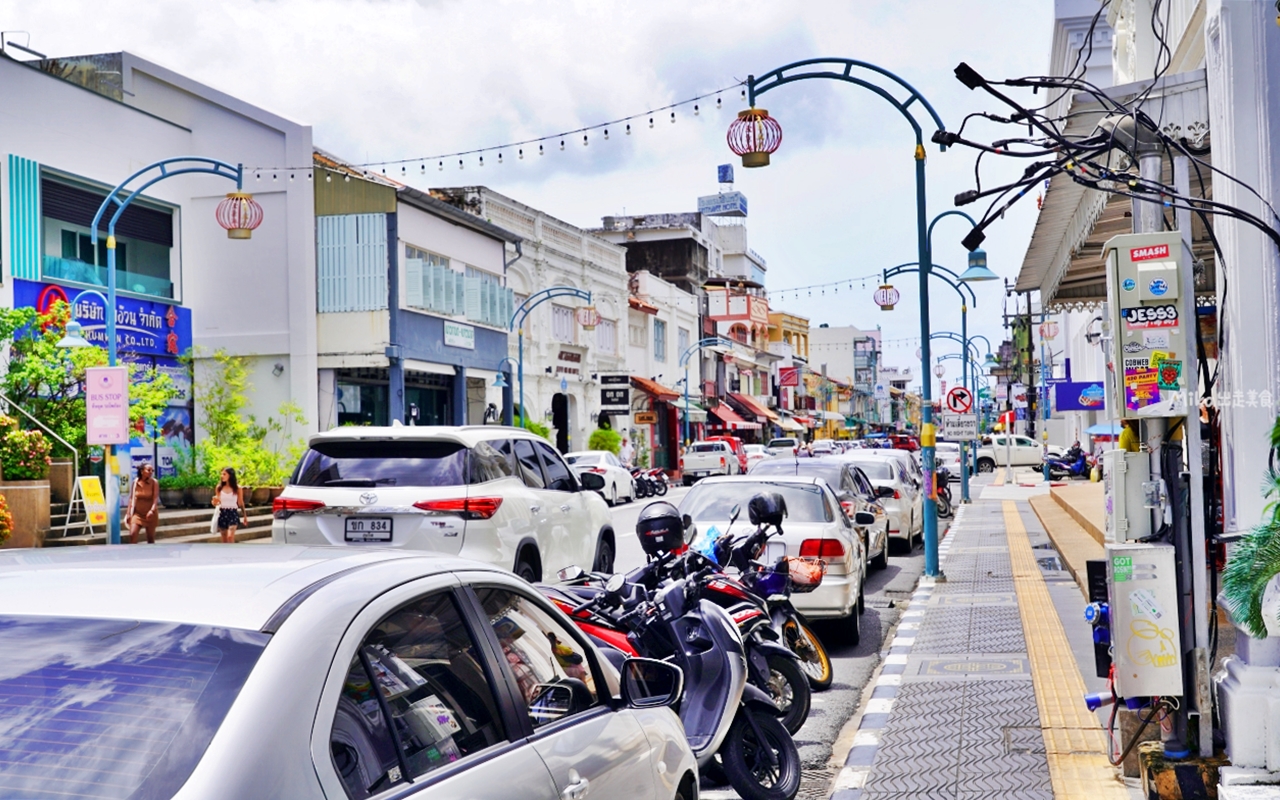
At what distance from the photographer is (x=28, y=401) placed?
21938 mm

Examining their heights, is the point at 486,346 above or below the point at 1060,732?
above

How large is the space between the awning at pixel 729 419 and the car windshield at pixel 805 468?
5575 cm

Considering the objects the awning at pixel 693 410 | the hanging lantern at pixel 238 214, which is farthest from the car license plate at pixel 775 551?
the awning at pixel 693 410

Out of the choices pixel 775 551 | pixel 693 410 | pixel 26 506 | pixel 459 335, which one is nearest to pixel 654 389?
pixel 693 410

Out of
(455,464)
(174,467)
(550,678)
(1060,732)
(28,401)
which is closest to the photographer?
(550,678)

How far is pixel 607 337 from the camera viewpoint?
2083 inches

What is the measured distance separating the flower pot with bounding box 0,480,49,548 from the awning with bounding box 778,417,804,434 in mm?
65815

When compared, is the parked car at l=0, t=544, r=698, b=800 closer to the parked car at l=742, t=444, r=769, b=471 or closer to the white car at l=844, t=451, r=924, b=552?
the white car at l=844, t=451, r=924, b=552

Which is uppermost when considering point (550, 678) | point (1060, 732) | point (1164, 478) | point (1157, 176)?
point (1157, 176)

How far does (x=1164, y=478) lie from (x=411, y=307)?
93.2ft

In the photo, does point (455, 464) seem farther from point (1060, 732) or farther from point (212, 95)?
point (212, 95)

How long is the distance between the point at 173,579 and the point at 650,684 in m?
2.10

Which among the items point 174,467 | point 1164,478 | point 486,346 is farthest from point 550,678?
point 486,346

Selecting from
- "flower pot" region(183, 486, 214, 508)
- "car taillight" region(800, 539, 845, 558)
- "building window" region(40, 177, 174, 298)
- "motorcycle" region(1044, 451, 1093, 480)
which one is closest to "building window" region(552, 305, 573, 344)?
"building window" region(40, 177, 174, 298)
